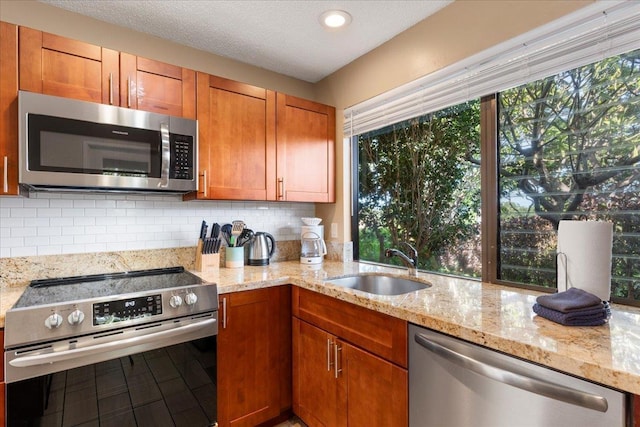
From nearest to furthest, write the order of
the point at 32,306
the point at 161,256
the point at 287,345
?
the point at 32,306, the point at 287,345, the point at 161,256

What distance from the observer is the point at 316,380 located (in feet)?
5.86

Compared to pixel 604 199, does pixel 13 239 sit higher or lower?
lower

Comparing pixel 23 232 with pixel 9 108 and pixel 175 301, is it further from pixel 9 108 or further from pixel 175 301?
pixel 175 301

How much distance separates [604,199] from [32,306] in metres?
2.40

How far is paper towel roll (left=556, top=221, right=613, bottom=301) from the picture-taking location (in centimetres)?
118

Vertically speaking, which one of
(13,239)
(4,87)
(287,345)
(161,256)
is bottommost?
(287,345)

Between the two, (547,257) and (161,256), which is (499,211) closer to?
(547,257)

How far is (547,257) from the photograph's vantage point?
1.57 metres

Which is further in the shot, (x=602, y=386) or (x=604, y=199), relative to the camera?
(x=604, y=199)

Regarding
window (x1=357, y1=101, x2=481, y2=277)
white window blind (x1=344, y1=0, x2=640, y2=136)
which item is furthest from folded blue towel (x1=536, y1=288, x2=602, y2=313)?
white window blind (x1=344, y1=0, x2=640, y2=136)

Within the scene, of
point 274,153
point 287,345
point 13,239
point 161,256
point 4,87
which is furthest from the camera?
point 274,153

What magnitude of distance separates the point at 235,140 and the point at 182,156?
38 centimetres

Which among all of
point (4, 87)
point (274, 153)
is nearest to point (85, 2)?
point (4, 87)

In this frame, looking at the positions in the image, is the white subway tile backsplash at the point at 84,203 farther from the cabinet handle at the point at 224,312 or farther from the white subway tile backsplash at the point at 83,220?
the cabinet handle at the point at 224,312
